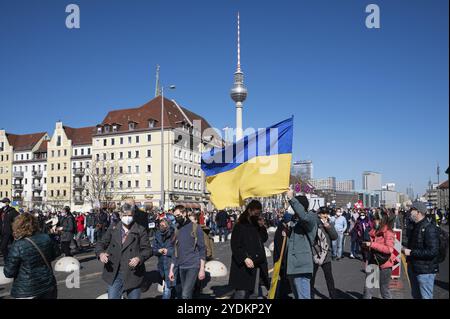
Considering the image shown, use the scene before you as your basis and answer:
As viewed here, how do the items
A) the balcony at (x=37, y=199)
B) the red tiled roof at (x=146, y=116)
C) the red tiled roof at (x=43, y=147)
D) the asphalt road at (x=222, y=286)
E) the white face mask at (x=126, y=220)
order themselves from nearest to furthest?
the white face mask at (x=126, y=220), the asphalt road at (x=222, y=286), the red tiled roof at (x=146, y=116), the balcony at (x=37, y=199), the red tiled roof at (x=43, y=147)

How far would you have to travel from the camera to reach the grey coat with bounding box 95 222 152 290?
6723 mm

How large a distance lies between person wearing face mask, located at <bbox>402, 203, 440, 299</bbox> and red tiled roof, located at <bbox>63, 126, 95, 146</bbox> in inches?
3487

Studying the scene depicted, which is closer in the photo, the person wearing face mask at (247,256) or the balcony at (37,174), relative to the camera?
the person wearing face mask at (247,256)

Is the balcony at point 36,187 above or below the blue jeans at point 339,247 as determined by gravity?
above

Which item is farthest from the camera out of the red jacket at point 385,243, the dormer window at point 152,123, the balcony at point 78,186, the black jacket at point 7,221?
the balcony at point 78,186

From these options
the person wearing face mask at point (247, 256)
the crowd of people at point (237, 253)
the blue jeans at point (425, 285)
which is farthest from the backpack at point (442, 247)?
the person wearing face mask at point (247, 256)

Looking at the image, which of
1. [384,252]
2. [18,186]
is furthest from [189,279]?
[18,186]

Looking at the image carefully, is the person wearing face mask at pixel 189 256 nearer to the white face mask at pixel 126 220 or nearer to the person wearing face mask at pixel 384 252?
the white face mask at pixel 126 220

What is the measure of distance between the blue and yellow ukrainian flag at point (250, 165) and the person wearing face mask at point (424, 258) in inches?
97.0

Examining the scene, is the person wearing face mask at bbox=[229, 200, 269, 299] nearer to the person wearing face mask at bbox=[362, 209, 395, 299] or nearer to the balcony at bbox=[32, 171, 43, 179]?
the person wearing face mask at bbox=[362, 209, 395, 299]

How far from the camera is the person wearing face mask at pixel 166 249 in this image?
8844 millimetres

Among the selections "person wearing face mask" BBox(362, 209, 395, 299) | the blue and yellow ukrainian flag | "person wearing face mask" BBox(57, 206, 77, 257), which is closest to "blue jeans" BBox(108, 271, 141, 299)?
the blue and yellow ukrainian flag

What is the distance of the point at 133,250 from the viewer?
22.5ft

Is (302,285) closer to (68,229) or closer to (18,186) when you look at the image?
(68,229)
